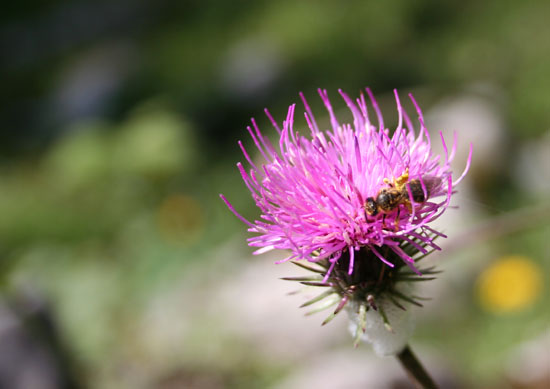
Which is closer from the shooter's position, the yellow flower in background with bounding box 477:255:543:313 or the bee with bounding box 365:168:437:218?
the bee with bounding box 365:168:437:218

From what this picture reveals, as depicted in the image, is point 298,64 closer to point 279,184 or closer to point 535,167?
point 535,167

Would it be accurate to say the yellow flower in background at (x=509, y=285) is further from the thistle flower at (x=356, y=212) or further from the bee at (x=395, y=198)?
the bee at (x=395, y=198)

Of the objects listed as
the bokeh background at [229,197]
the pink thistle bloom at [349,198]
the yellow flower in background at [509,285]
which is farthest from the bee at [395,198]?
the yellow flower in background at [509,285]

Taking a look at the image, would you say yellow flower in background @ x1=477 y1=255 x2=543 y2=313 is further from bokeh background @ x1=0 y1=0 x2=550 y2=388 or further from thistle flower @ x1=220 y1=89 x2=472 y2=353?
thistle flower @ x1=220 y1=89 x2=472 y2=353

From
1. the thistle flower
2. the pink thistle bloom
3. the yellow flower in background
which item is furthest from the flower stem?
the yellow flower in background

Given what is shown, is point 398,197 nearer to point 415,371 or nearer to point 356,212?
point 356,212

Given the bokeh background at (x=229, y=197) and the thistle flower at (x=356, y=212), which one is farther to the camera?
the bokeh background at (x=229, y=197)

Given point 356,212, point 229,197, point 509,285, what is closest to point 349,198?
point 356,212
